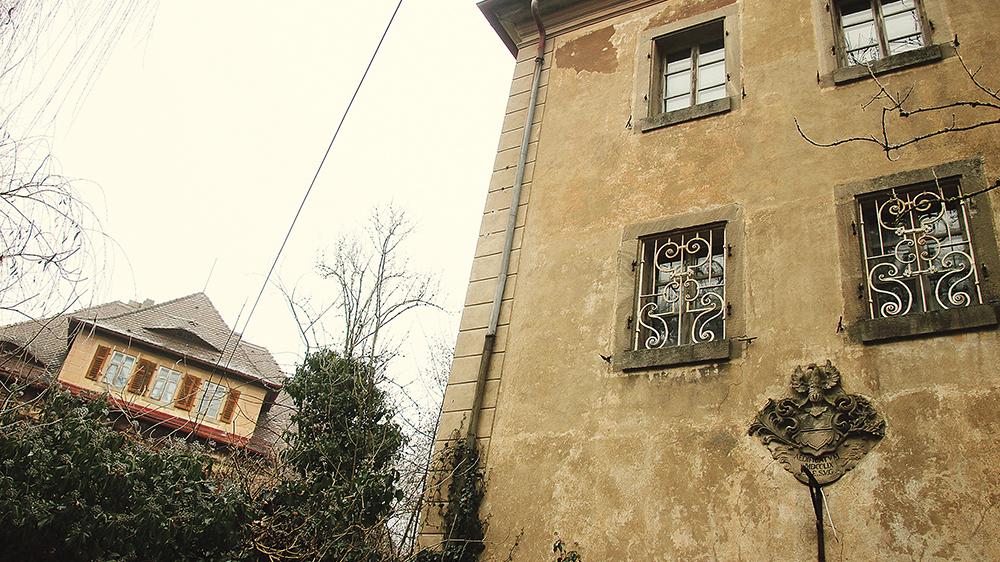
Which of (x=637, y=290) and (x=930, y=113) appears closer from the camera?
(x=930, y=113)

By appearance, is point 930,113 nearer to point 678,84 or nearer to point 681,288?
point 681,288

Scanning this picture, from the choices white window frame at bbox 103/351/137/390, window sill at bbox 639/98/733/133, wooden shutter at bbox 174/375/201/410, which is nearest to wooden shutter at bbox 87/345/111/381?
white window frame at bbox 103/351/137/390

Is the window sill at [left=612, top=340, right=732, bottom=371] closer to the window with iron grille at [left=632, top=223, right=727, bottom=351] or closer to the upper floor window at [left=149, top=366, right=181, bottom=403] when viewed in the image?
the window with iron grille at [left=632, top=223, right=727, bottom=351]

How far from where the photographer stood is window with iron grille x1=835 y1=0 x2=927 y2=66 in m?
8.38

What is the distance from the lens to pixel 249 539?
7.32m

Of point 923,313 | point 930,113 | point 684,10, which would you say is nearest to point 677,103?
point 684,10

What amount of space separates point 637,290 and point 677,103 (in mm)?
2828

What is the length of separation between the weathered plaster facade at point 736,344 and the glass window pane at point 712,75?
1.15 ft

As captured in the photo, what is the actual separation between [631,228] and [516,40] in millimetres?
4457

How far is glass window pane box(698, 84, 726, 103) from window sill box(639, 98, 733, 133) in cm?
43

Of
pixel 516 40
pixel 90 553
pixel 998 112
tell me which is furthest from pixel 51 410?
pixel 998 112

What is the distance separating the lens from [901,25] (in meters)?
8.56

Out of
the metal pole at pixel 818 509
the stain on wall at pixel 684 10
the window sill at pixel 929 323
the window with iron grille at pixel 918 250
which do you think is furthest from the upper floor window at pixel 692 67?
the metal pole at pixel 818 509

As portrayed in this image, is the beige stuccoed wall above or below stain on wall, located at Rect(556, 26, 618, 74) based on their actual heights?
below
